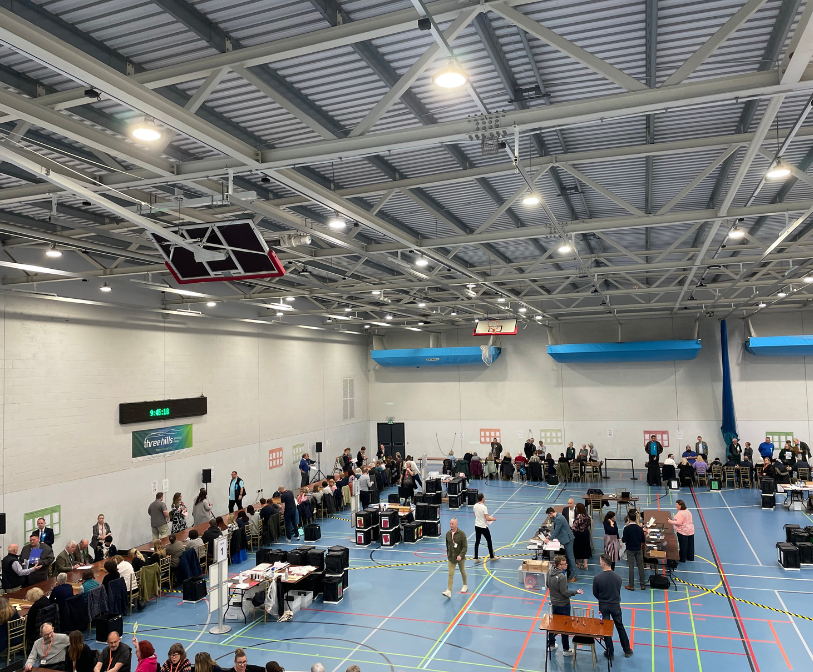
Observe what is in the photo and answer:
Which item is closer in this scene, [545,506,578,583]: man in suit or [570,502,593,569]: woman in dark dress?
[545,506,578,583]: man in suit

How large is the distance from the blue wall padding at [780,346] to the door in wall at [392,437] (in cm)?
1625

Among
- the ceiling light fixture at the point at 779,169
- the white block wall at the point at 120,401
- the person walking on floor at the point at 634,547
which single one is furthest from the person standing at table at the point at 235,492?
the ceiling light fixture at the point at 779,169

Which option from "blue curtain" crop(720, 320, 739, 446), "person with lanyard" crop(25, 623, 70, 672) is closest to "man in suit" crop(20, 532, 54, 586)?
"person with lanyard" crop(25, 623, 70, 672)

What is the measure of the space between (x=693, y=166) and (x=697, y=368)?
19.6 metres

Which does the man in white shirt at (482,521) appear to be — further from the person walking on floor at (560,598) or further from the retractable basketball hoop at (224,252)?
the retractable basketball hoop at (224,252)

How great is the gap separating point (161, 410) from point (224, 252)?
11.4m

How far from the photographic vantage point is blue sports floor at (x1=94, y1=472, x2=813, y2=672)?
9.40m

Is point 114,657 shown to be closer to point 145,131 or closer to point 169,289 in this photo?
point 145,131

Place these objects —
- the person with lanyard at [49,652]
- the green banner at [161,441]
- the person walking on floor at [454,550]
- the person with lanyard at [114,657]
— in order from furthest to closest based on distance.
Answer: the green banner at [161,441] → the person walking on floor at [454,550] → the person with lanyard at [49,652] → the person with lanyard at [114,657]

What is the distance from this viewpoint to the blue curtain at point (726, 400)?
25062 millimetres

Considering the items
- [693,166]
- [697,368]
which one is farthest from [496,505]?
[693,166]

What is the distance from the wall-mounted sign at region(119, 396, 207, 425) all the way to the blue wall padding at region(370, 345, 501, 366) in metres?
11.4

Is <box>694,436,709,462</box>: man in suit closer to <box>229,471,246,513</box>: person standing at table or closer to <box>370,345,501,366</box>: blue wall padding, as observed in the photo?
<box>370,345,501,366</box>: blue wall padding

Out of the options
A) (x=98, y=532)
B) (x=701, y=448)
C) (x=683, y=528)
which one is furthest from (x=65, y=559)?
(x=701, y=448)
